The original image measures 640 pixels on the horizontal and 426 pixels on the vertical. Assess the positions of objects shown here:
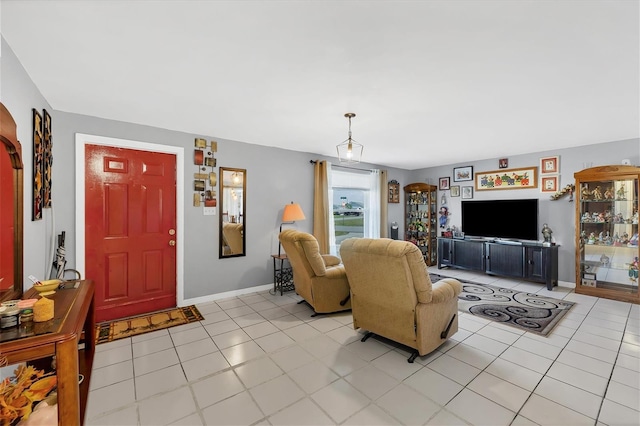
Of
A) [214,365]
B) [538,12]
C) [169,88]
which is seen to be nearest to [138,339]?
[214,365]

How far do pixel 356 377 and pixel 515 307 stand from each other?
2.75 meters

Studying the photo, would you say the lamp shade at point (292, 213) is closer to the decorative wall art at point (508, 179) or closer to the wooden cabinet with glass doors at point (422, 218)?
the wooden cabinet with glass doors at point (422, 218)

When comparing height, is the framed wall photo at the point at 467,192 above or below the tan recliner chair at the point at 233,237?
above

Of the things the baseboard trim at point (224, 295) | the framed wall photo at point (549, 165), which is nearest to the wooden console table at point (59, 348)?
the baseboard trim at point (224, 295)

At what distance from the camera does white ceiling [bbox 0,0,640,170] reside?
1535mm

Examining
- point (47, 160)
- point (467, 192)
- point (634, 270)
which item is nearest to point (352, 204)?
point (467, 192)

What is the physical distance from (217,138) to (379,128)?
226cm

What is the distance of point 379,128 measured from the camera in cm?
362

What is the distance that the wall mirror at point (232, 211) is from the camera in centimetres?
412

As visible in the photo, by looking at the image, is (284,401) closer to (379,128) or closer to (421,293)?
(421,293)

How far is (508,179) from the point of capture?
5.41 m

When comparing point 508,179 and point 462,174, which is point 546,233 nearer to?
point 508,179

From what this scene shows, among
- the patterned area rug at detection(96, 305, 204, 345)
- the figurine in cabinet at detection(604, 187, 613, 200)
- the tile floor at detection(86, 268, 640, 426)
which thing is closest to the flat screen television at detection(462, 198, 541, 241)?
the figurine in cabinet at detection(604, 187, 613, 200)

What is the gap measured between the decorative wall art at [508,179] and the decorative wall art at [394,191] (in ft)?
5.40
